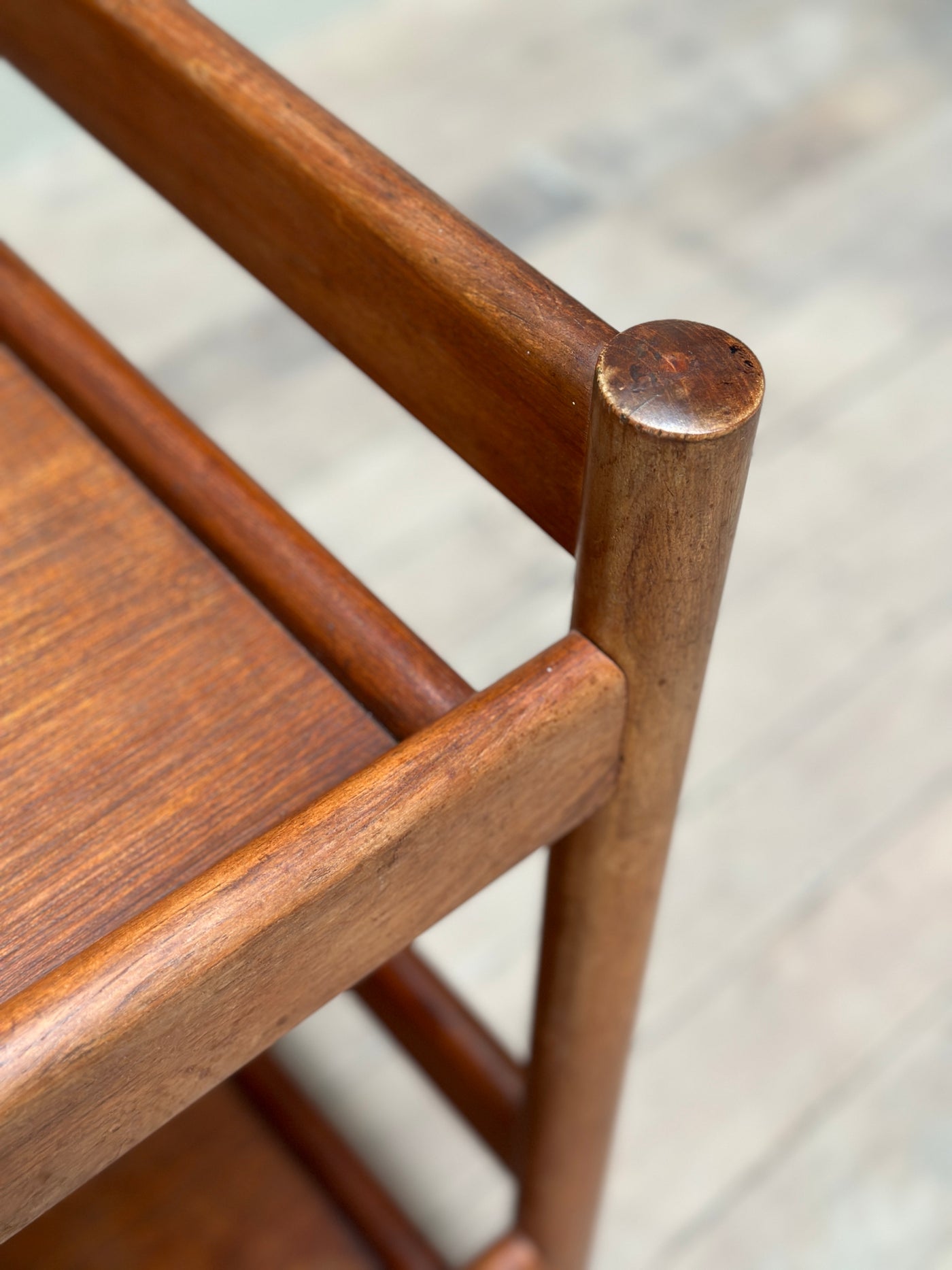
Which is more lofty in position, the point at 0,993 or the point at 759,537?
the point at 0,993

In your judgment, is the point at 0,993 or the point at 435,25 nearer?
the point at 0,993

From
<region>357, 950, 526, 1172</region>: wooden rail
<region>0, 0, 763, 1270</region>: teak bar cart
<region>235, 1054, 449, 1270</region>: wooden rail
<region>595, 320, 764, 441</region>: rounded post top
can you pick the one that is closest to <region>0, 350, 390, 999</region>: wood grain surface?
<region>0, 0, 763, 1270</region>: teak bar cart

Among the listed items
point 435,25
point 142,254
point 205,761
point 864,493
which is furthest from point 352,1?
point 205,761

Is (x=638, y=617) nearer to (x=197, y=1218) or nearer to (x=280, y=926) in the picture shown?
(x=280, y=926)

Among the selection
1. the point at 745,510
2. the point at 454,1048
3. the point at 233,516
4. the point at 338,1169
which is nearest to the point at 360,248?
the point at 233,516

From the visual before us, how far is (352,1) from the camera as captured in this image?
138 centimetres

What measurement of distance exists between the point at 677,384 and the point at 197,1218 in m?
0.51

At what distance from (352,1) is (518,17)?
17 cm

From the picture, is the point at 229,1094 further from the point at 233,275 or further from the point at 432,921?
the point at 233,275

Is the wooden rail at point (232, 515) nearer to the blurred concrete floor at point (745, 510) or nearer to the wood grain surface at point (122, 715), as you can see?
the wood grain surface at point (122, 715)

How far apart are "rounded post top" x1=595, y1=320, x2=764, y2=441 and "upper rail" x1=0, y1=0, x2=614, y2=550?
0.02 metres

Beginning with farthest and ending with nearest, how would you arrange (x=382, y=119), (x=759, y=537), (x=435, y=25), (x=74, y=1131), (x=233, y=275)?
(x=435, y=25)
(x=382, y=119)
(x=233, y=275)
(x=759, y=537)
(x=74, y=1131)

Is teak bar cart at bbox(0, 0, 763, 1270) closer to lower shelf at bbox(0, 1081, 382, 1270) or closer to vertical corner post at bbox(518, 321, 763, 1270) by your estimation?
vertical corner post at bbox(518, 321, 763, 1270)

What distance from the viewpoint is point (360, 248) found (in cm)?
31
